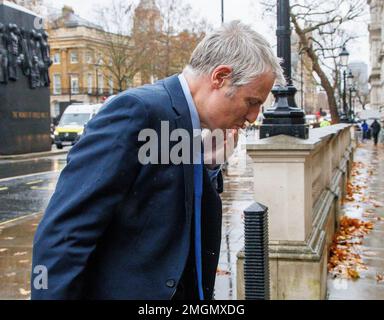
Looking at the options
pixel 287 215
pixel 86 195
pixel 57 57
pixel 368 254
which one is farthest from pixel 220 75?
pixel 57 57

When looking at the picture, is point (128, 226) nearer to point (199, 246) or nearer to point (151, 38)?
point (199, 246)

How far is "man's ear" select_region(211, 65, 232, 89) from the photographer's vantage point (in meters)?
1.97

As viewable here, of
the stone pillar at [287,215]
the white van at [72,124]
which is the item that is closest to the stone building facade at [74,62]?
the white van at [72,124]

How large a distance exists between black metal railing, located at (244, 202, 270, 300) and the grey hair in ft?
5.19

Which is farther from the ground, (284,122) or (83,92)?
(83,92)

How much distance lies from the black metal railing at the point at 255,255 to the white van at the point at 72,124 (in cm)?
3331

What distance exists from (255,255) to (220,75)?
1.73 m

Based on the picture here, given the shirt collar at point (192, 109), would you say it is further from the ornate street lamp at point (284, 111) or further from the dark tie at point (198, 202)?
the ornate street lamp at point (284, 111)

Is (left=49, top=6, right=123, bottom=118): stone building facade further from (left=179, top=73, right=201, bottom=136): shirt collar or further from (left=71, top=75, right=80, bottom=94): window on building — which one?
(left=179, top=73, right=201, bottom=136): shirt collar

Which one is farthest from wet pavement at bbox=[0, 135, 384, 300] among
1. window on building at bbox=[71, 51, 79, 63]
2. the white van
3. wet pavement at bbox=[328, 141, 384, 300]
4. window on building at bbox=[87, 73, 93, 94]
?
window on building at bbox=[87, 73, 93, 94]

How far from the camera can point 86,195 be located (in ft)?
5.85

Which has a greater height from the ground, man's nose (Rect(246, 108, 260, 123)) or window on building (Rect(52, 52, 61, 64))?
window on building (Rect(52, 52, 61, 64))

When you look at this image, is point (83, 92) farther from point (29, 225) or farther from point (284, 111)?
point (284, 111)
